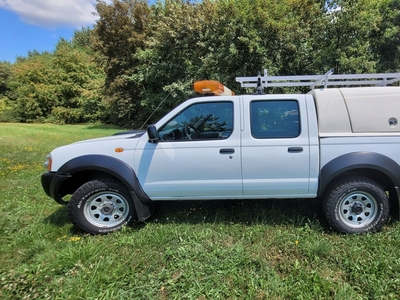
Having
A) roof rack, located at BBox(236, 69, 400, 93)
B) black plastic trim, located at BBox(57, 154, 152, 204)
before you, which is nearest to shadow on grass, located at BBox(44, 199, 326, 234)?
black plastic trim, located at BBox(57, 154, 152, 204)

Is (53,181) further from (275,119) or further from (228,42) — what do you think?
(228,42)

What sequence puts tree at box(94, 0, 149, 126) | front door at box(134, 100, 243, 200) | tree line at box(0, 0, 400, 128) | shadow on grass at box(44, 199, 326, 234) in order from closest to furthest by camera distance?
front door at box(134, 100, 243, 200)
shadow on grass at box(44, 199, 326, 234)
tree line at box(0, 0, 400, 128)
tree at box(94, 0, 149, 126)

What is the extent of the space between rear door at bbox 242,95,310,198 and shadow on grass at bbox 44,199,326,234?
0.50m

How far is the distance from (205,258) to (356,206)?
196 centimetres

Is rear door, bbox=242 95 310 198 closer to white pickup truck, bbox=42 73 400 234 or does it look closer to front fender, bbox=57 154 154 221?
white pickup truck, bbox=42 73 400 234

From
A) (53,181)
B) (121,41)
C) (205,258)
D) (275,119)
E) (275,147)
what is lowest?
(205,258)

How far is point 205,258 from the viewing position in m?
2.78

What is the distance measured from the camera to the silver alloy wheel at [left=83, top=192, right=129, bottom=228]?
3.38 metres

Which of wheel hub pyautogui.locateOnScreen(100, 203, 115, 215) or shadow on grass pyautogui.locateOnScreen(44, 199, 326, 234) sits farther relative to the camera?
shadow on grass pyautogui.locateOnScreen(44, 199, 326, 234)

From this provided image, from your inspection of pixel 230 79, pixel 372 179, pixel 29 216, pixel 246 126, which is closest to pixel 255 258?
pixel 246 126

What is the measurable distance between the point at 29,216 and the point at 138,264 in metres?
2.33

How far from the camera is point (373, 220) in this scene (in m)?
3.19

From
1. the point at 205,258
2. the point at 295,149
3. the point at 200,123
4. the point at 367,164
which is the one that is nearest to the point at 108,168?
the point at 200,123

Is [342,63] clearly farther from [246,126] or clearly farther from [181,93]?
[246,126]
